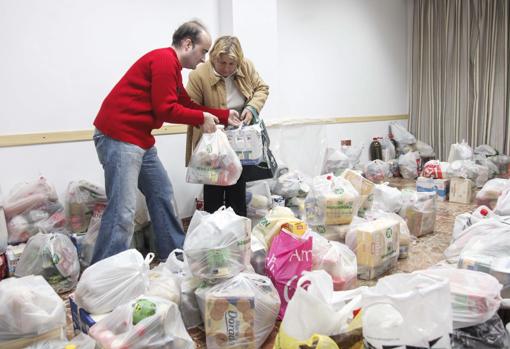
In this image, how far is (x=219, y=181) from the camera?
2.19 m

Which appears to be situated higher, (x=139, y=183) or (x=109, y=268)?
(x=139, y=183)

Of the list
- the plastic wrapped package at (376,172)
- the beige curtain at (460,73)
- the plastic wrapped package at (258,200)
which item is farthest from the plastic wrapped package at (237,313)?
the beige curtain at (460,73)

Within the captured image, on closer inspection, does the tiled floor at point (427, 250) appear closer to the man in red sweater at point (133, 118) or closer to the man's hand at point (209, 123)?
the man in red sweater at point (133, 118)

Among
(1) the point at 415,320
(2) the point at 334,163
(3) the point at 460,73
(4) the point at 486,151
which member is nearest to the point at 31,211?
(1) the point at 415,320

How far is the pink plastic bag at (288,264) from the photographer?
1566 mm

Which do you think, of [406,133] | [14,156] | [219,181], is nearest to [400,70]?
[406,133]

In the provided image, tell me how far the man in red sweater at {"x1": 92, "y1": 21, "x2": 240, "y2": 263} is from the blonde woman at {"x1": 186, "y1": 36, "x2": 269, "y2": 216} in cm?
35

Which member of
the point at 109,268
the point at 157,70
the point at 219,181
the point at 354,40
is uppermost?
the point at 354,40

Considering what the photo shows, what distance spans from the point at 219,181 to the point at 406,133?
3.56 m

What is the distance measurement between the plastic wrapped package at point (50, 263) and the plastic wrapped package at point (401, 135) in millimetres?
4097

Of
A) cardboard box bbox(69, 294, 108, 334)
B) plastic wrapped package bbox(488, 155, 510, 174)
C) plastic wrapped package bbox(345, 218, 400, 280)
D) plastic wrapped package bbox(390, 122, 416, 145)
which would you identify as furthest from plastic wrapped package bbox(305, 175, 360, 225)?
plastic wrapped package bbox(390, 122, 416, 145)

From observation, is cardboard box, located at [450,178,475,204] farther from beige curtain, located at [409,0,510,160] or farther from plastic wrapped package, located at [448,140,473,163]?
beige curtain, located at [409,0,510,160]

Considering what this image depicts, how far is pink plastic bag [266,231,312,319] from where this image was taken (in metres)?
1.57

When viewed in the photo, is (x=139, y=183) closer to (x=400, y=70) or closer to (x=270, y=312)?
(x=270, y=312)
